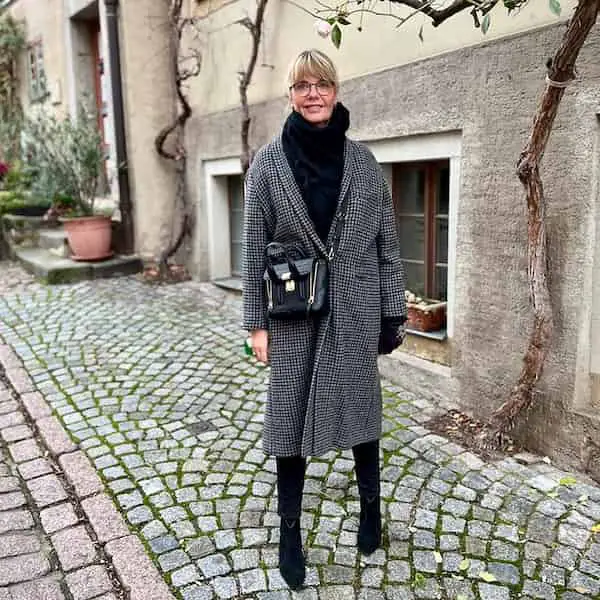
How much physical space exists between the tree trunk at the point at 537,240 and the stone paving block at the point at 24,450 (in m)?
2.56

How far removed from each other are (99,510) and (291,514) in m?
1.07

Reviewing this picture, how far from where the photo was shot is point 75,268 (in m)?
7.68

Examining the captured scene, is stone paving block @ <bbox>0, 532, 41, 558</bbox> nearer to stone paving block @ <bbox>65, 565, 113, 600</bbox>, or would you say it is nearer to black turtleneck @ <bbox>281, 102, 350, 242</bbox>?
stone paving block @ <bbox>65, 565, 113, 600</bbox>

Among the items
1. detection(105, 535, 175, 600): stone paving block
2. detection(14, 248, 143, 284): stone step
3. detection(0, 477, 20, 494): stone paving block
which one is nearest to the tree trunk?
detection(105, 535, 175, 600): stone paving block

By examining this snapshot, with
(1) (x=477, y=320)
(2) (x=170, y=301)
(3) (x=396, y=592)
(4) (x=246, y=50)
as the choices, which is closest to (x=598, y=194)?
(1) (x=477, y=320)

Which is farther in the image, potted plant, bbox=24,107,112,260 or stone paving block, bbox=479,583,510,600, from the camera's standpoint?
potted plant, bbox=24,107,112,260

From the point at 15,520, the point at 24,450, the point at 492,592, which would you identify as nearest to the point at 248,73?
the point at 24,450

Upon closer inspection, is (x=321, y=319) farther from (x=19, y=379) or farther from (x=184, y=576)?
(x=19, y=379)

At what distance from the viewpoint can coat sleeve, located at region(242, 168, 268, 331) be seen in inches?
92.8

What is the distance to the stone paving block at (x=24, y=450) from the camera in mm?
3633

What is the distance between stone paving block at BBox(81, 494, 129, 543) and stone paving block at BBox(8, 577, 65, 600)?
280mm

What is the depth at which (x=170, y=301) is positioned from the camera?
675 cm

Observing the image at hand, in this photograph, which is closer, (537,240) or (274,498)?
(274,498)

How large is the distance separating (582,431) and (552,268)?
0.83m
